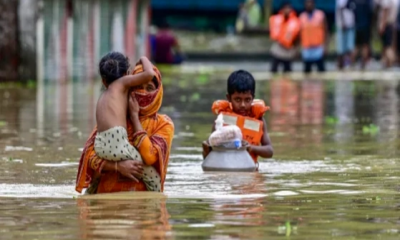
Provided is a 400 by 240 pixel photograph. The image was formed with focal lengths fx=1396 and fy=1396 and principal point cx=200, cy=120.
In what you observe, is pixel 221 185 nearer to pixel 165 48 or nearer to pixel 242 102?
pixel 242 102

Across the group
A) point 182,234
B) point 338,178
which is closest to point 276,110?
point 338,178

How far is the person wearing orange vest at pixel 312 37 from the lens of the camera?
35.0 meters

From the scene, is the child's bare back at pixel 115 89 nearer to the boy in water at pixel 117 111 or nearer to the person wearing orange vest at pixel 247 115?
the boy in water at pixel 117 111

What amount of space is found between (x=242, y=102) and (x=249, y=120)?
0.15m

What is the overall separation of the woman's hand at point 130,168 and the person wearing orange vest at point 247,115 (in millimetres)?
2054

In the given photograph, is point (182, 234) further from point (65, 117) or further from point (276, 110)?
point (276, 110)

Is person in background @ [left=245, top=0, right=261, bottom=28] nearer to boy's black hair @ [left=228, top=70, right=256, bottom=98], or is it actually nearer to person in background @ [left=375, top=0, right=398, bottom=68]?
person in background @ [left=375, top=0, right=398, bottom=68]

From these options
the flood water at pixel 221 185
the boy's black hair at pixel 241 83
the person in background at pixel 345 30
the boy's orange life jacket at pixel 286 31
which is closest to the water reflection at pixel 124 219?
the flood water at pixel 221 185

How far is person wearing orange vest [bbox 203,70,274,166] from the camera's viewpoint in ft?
35.2

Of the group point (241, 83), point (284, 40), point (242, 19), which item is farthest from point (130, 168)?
point (242, 19)

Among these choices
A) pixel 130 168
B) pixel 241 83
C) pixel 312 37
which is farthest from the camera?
pixel 312 37

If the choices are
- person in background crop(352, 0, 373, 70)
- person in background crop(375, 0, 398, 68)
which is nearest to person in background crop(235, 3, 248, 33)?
person in background crop(352, 0, 373, 70)

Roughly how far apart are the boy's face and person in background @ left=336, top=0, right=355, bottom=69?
25.4 m

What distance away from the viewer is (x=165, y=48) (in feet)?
133
